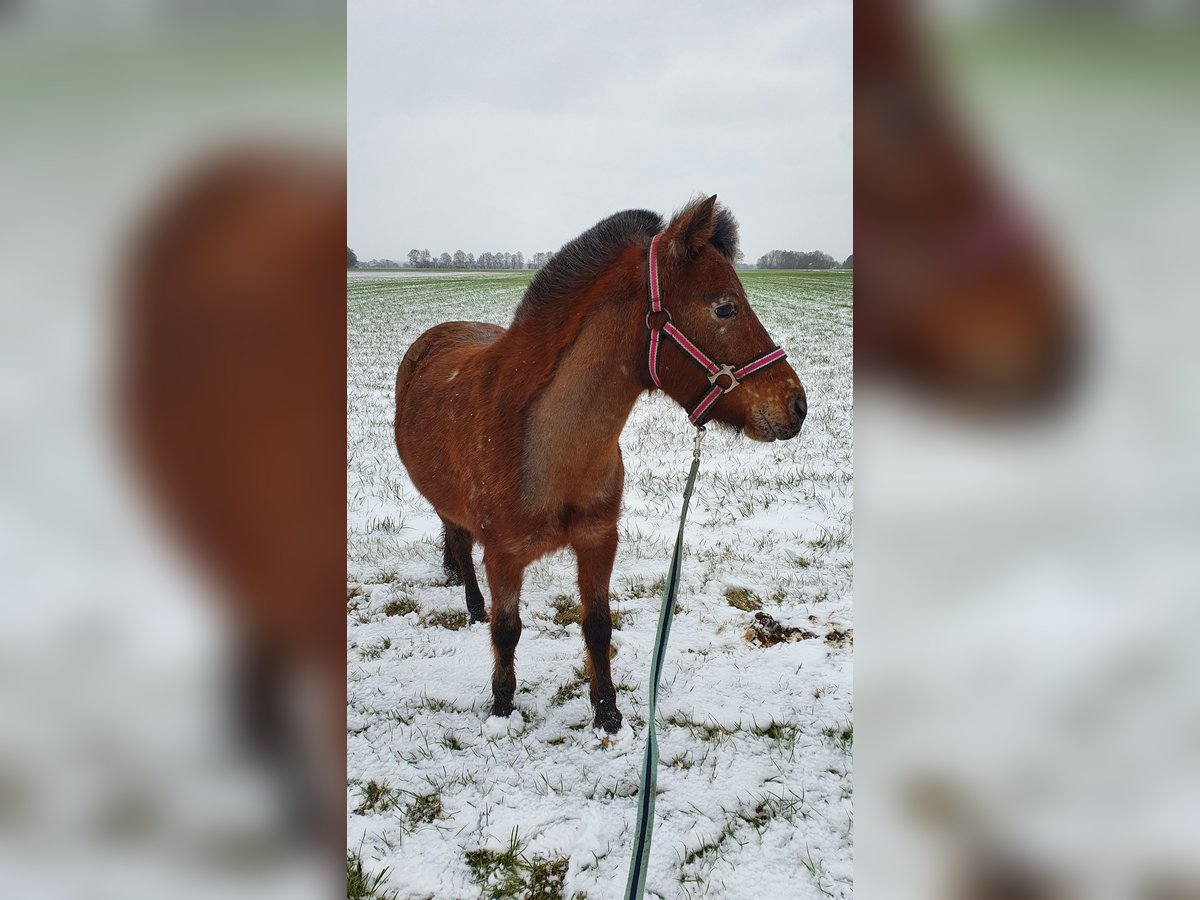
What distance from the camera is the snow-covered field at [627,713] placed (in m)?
2.26

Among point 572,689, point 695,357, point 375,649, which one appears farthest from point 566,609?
point 695,357

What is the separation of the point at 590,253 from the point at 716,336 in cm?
66

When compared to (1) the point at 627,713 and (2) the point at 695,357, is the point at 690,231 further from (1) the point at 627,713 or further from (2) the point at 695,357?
(1) the point at 627,713

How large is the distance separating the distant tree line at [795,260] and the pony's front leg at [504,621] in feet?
5.49

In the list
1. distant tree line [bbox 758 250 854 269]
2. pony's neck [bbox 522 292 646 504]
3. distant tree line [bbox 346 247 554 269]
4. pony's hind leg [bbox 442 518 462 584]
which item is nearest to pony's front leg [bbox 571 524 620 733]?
pony's neck [bbox 522 292 646 504]

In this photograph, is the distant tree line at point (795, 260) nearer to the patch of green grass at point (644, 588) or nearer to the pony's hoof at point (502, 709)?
the patch of green grass at point (644, 588)

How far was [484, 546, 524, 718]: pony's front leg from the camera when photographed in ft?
9.33

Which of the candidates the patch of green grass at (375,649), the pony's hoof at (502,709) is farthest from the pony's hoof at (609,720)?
the patch of green grass at (375,649)
